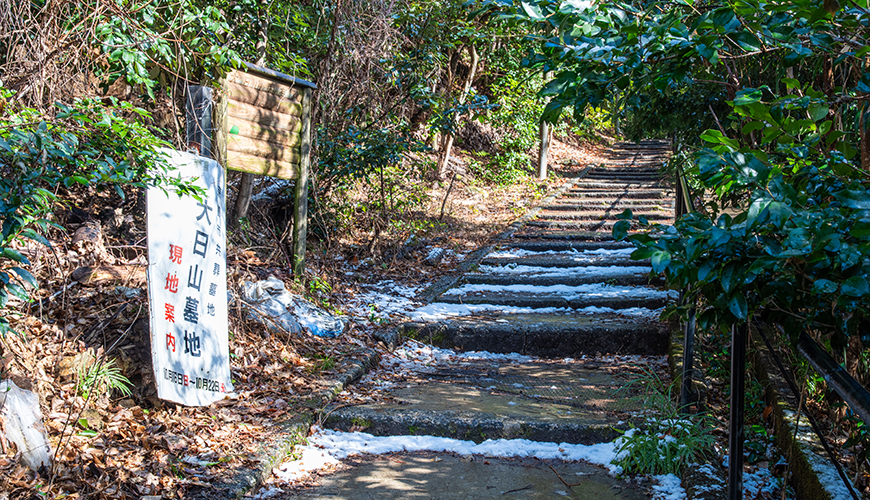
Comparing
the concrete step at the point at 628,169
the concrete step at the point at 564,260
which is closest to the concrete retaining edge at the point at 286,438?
the concrete step at the point at 564,260

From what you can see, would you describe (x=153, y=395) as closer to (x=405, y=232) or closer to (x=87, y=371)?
(x=87, y=371)

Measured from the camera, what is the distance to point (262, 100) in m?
5.05

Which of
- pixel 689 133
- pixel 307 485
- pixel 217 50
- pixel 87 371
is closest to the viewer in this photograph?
pixel 307 485

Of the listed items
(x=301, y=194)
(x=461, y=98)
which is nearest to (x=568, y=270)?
(x=301, y=194)

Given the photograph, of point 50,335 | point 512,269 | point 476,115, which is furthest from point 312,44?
point 50,335

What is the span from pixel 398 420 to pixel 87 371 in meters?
1.81

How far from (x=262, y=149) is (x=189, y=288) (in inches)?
76.8

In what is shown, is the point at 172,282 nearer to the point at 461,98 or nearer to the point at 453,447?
the point at 453,447

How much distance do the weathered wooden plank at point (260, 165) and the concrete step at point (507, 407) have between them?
7.39 ft

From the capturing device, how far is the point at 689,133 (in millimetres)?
5730

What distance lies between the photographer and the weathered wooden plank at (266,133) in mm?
4809

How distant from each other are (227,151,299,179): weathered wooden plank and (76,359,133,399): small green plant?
1.99 meters

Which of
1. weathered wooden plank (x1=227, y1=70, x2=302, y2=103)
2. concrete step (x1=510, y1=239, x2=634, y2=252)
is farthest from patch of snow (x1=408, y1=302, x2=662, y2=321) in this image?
weathered wooden plank (x1=227, y1=70, x2=302, y2=103)

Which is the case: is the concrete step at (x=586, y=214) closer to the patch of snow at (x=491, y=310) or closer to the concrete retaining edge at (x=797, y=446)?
the patch of snow at (x=491, y=310)
